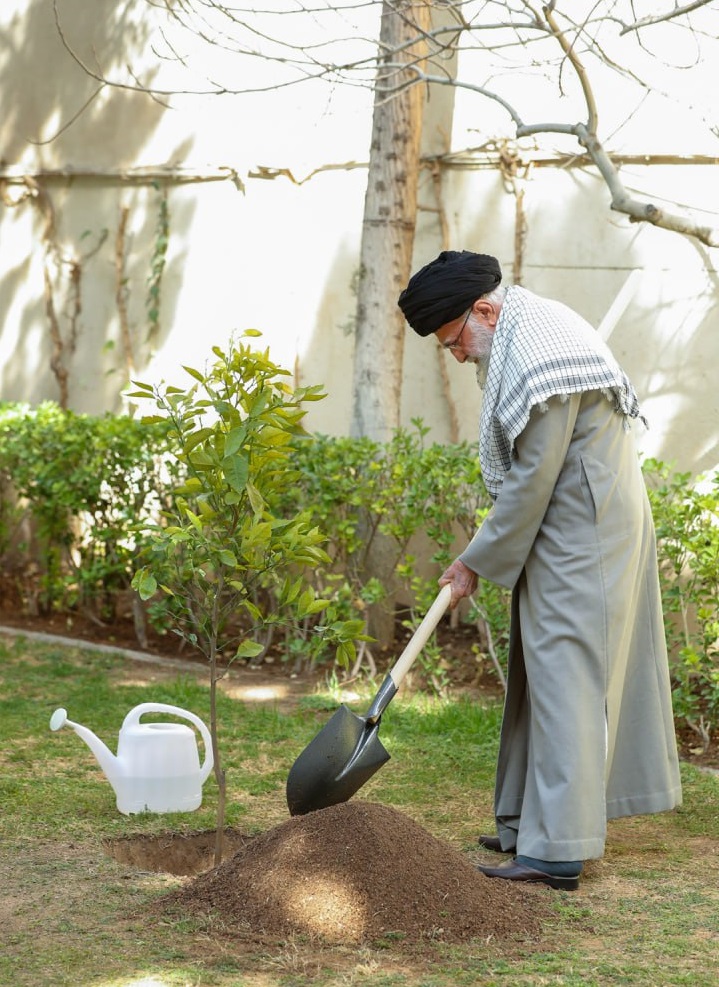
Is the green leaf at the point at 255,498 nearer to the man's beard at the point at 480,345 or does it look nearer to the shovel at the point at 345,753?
the shovel at the point at 345,753

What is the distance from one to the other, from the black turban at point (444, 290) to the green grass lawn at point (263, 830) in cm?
169

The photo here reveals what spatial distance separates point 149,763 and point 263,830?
1.46 feet

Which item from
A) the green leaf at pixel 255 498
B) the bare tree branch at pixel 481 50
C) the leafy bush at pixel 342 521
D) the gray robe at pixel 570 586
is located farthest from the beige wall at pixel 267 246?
the green leaf at pixel 255 498

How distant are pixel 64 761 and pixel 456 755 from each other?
1.54m

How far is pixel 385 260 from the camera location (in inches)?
269

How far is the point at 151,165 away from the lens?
331 inches

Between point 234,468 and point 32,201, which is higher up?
point 32,201

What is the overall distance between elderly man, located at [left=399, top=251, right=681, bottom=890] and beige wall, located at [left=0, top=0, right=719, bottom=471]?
2798 mm

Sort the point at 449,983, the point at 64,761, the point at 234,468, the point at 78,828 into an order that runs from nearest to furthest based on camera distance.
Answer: the point at 449,983, the point at 234,468, the point at 78,828, the point at 64,761

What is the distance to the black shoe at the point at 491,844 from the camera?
13.1ft

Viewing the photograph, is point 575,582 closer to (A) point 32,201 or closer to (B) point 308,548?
A: (B) point 308,548

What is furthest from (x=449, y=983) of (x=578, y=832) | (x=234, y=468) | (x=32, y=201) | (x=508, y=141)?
(x=32, y=201)

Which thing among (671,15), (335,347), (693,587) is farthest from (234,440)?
(335,347)

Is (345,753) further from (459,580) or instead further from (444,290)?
(444,290)
